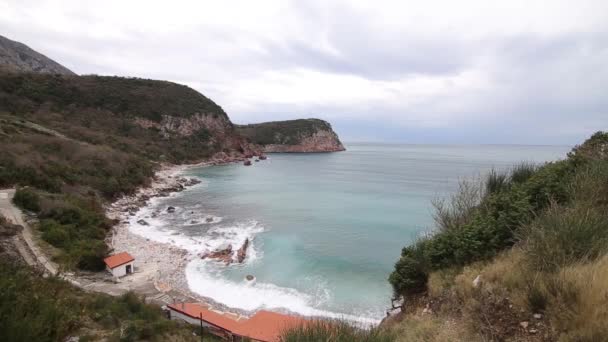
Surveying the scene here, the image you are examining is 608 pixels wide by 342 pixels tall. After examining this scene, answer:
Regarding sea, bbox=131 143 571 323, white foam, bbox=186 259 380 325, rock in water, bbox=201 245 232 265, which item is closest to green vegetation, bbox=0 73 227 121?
sea, bbox=131 143 571 323

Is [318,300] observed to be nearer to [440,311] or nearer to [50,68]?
[440,311]

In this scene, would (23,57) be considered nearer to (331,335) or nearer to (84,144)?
(84,144)

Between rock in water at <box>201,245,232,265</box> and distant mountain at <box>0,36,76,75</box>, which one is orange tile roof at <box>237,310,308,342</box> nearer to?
rock in water at <box>201,245,232,265</box>

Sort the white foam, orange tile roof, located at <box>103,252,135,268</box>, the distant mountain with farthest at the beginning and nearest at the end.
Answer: the distant mountain, orange tile roof, located at <box>103,252,135,268</box>, the white foam

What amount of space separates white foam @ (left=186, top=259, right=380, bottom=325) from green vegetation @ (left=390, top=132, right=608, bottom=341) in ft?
26.9

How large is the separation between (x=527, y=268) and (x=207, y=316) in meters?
11.8

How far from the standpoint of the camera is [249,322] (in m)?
12.0

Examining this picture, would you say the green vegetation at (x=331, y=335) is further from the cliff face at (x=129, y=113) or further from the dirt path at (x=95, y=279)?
the cliff face at (x=129, y=113)

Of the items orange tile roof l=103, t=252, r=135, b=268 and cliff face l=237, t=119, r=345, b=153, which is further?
cliff face l=237, t=119, r=345, b=153

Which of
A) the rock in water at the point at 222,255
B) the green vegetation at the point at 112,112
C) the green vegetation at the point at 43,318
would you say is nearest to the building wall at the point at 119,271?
the rock in water at the point at 222,255

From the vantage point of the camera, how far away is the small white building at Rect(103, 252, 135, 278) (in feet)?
55.5

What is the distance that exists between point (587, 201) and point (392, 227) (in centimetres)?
2304

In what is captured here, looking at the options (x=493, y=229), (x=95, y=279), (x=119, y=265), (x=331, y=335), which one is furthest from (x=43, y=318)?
(x=119, y=265)

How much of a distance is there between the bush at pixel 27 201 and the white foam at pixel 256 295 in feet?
37.8
